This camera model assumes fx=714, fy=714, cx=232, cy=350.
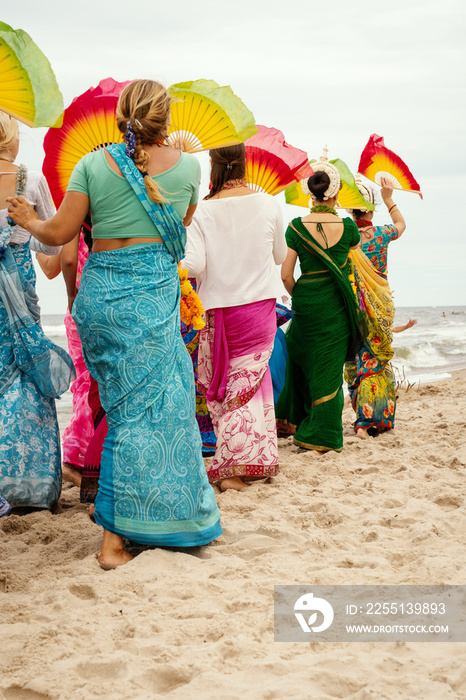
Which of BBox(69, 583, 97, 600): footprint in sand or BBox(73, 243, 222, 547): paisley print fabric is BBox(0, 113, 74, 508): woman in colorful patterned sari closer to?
BBox(73, 243, 222, 547): paisley print fabric

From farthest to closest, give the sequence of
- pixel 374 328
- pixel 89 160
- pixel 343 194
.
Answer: pixel 343 194 < pixel 374 328 < pixel 89 160

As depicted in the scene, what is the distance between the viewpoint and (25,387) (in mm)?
3451

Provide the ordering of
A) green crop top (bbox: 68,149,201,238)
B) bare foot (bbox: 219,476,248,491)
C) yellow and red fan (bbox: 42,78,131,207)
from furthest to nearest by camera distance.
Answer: bare foot (bbox: 219,476,248,491)
yellow and red fan (bbox: 42,78,131,207)
green crop top (bbox: 68,149,201,238)

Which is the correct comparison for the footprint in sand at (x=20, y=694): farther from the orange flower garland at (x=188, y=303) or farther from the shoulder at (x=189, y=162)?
the orange flower garland at (x=188, y=303)

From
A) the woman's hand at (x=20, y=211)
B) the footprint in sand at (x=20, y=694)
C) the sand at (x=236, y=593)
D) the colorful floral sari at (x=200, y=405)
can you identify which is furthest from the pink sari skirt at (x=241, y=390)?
the footprint in sand at (x=20, y=694)

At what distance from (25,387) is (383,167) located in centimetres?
361

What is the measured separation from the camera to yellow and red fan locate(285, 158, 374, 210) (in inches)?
207

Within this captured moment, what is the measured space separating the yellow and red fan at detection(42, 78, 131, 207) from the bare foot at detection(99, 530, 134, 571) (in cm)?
162

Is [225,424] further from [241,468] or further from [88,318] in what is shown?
[88,318]

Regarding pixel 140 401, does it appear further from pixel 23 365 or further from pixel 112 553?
pixel 23 365

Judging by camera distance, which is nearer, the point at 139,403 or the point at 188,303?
the point at 139,403

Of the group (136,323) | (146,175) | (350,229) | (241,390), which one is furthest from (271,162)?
(136,323)

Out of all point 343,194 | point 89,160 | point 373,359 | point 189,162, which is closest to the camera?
point 89,160

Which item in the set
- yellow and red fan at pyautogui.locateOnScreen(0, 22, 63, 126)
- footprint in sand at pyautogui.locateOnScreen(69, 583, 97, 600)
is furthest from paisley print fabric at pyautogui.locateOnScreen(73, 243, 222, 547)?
yellow and red fan at pyautogui.locateOnScreen(0, 22, 63, 126)
